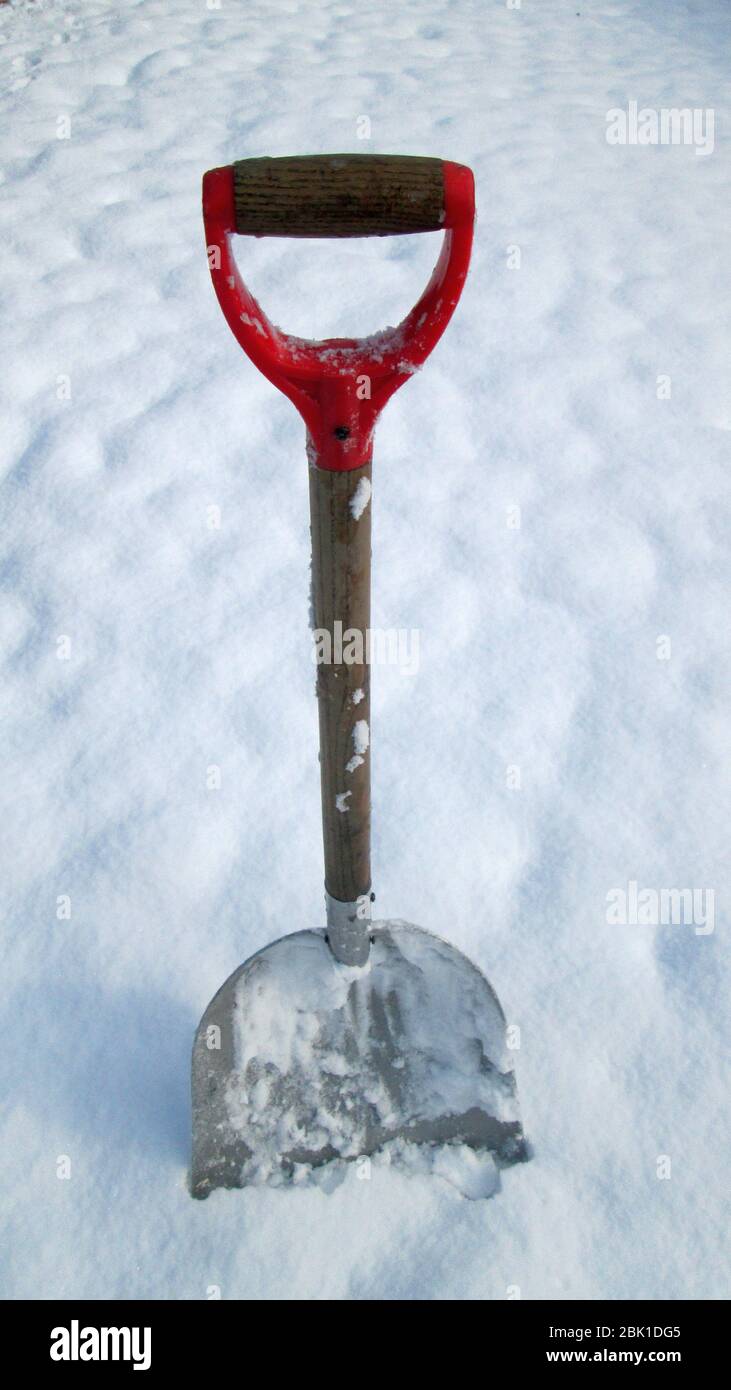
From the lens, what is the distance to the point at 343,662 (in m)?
1.01

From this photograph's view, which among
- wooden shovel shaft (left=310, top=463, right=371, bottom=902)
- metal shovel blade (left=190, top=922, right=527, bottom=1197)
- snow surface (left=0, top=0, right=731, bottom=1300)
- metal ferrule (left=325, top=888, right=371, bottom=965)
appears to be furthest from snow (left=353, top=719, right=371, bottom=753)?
snow surface (left=0, top=0, right=731, bottom=1300)

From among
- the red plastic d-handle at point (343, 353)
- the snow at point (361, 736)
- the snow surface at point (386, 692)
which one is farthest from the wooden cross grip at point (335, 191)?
the snow surface at point (386, 692)

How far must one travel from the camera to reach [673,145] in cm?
365

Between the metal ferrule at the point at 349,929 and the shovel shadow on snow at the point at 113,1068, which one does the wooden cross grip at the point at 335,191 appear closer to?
the metal ferrule at the point at 349,929

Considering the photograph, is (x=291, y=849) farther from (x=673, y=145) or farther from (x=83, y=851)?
(x=673, y=145)

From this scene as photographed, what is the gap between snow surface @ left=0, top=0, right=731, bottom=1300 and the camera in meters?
1.22

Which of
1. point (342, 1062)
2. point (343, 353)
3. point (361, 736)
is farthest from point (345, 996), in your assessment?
point (343, 353)

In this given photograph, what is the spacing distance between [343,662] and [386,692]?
33.5 inches

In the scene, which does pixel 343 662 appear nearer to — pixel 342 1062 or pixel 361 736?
pixel 361 736

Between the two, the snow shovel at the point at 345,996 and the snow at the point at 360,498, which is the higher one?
the snow at the point at 360,498

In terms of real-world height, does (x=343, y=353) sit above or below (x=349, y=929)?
above

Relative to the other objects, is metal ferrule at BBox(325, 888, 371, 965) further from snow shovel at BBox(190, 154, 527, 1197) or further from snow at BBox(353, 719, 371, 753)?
snow at BBox(353, 719, 371, 753)

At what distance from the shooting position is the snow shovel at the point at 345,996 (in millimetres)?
857

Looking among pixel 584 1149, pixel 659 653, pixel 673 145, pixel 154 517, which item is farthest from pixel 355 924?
pixel 673 145
